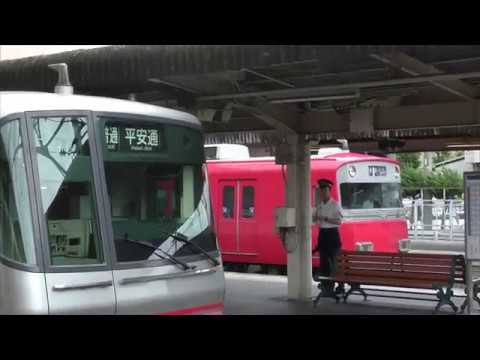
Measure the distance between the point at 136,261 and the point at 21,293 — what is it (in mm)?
907

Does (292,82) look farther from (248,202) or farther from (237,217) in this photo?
(237,217)

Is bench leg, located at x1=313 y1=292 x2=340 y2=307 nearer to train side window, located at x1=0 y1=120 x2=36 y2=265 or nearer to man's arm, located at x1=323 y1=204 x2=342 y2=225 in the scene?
man's arm, located at x1=323 y1=204 x2=342 y2=225

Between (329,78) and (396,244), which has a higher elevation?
(329,78)

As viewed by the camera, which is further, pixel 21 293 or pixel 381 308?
pixel 381 308

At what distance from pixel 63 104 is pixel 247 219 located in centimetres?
1082

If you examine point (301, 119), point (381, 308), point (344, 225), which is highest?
point (301, 119)

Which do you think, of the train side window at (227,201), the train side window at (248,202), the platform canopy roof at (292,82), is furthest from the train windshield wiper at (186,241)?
the train side window at (227,201)

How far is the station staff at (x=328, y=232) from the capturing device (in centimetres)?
1084

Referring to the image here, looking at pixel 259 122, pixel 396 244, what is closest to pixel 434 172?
pixel 396 244

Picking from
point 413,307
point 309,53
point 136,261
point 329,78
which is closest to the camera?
point 136,261

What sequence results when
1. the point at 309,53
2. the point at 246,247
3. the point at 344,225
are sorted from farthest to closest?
the point at 246,247
the point at 344,225
the point at 309,53

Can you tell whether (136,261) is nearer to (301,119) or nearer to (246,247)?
(301,119)

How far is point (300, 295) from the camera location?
36.5 ft

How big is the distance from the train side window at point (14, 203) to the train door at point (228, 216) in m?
11.3
